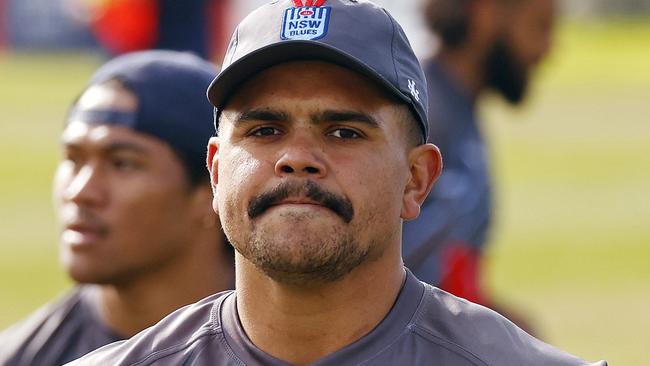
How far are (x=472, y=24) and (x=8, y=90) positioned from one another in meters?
21.6

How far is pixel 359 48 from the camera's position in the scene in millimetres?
3400

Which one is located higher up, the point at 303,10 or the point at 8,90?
the point at 303,10

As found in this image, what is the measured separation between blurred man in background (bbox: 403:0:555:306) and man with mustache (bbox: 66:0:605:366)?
2.50 meters

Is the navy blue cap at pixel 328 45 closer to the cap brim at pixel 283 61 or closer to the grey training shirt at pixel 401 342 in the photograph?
the cap brim at pixel 283 61

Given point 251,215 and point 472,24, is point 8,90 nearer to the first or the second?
Answer: point 472,24

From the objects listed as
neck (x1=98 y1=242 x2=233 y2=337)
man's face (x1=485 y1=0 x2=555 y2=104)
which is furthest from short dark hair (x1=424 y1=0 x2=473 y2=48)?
neck (x1=98 y1=242 x2=233 y2=337)

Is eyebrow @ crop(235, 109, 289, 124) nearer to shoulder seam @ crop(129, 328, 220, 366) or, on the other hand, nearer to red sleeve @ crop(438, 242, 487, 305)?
shoulder seam @ crop(129, 328, 220, 366)

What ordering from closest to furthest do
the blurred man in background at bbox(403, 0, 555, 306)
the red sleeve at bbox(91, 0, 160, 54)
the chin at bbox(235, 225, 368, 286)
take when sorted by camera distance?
the chin at bbox(235, 225, 368, 286), the blurred man in background at bbox(403, 0, 555, 306), the red sleeve at bbox(91, 0, 160, 54)

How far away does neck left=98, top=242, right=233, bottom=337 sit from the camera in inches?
207

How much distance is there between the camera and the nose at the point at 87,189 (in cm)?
505

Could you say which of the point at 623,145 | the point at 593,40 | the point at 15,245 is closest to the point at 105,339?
the point at 15,245

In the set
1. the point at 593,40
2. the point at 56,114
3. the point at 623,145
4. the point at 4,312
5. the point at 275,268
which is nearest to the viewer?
the point at 275,268

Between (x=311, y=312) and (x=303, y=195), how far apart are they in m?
0.32

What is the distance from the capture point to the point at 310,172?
331 centimetres
